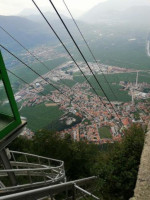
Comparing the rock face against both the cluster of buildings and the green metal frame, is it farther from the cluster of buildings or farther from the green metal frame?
the cluster of buildings

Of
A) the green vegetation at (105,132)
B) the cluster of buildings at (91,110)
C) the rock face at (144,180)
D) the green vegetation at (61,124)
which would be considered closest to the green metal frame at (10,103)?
the rock face at (144,180)

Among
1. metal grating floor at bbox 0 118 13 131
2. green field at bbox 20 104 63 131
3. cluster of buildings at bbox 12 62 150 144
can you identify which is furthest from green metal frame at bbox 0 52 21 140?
green field at bbox 20 104 63 131

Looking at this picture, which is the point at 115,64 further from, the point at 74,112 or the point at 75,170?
the point at 75,170

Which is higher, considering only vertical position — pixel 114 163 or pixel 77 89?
pixel 77 89

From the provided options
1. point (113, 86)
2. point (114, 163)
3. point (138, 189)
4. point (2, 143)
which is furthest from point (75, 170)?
point (113, 86)

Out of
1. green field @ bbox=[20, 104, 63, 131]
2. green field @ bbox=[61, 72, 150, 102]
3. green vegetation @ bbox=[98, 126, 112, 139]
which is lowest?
green vegetation @ bbox=[98, 126, 112, 139]
